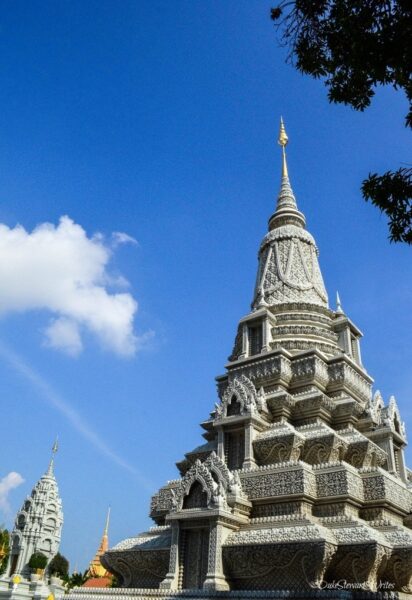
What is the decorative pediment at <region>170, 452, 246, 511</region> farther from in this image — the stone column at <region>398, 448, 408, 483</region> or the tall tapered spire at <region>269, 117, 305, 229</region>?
the tall tapered spire at <region>269, 117, 305, 229</region>

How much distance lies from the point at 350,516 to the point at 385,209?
→ 9.20 meters

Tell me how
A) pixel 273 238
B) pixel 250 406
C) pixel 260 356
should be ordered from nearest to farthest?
pixel 250 406 → pixel 260 356 → pixel 273 238

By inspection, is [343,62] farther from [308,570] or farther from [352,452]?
[352,452]

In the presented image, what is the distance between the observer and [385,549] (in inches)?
482

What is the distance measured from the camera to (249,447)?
16.7 m

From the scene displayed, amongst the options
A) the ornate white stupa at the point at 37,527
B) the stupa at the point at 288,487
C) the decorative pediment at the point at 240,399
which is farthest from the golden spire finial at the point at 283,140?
the ornate white stupa at the point at 37,527

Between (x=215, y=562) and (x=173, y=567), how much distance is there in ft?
4.55

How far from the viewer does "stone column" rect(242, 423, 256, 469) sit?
16250 millimetres

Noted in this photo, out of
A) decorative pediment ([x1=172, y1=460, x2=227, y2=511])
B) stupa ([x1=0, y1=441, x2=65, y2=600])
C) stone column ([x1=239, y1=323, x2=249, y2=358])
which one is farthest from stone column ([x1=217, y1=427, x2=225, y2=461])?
stupa ([x1=0, y1=441, x2=65, y2=600])

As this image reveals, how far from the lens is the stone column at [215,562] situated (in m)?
12.9

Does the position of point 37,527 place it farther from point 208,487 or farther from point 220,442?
point 208,487

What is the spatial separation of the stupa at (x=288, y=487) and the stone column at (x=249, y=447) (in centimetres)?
4

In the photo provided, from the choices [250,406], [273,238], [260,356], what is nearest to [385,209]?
[250,406]

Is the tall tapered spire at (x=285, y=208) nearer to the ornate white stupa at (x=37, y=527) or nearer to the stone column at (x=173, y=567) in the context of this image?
the stone column at (x=173, y=567)
